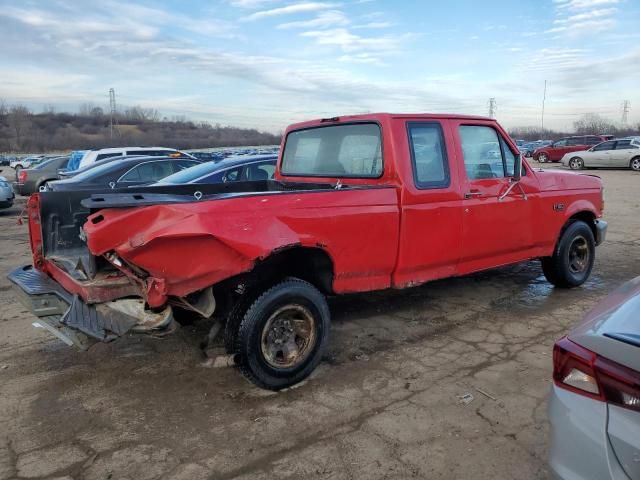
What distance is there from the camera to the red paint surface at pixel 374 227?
3.26 metres

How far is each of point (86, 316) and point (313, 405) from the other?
5.22 feet

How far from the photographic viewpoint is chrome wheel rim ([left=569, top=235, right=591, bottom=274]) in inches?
249

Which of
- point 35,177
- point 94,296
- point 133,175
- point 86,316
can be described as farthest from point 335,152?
point 35,177

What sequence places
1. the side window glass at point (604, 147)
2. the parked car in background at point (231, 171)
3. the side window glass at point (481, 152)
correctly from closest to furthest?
the side window glass at point (481, 152), the parked car in background at point (231, 171), the side window glass at point (604, 147)

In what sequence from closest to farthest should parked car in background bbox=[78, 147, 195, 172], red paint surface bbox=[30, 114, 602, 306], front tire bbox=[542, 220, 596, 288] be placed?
red paint surface bbox=[30, 114, 602, 306], front tire bbox=[542, 220, 596, 288], parked car in background bbox=[78, 147, 195, 172]

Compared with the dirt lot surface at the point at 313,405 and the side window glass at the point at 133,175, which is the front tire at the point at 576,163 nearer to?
the side window glass at the point at 133,175

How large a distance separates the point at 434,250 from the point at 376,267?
2.19 feet

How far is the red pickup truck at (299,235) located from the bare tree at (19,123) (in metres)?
100

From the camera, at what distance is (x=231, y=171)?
8930 mm

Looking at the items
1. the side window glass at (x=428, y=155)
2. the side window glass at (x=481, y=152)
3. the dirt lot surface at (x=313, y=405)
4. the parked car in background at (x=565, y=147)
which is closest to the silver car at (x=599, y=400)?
the dirt lot surface at (x=313, y=405)

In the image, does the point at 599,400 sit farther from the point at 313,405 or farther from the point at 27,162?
the point at 27,162

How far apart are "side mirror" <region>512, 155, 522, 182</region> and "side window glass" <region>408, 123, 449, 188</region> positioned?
98 cm

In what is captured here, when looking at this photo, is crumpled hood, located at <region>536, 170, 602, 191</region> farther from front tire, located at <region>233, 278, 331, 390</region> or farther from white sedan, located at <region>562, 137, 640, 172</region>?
white sedan, located at <region>562, 137, 640, 172</region>

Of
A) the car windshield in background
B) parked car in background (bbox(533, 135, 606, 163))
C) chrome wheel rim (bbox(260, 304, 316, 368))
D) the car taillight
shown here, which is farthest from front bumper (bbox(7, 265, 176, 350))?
parked car in background (bbox(533, 135, 606, 163))
